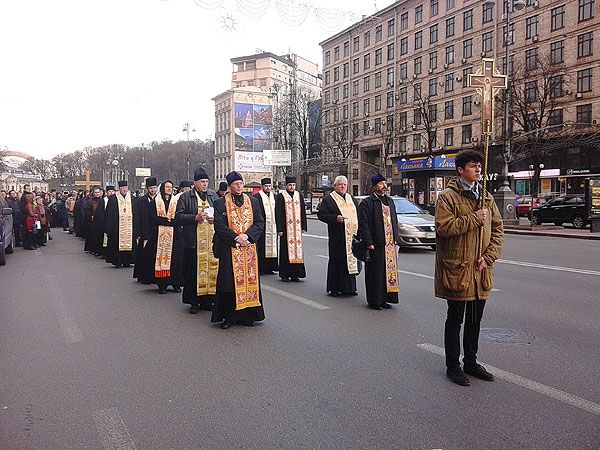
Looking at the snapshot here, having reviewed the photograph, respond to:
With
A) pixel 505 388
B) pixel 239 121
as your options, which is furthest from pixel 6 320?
pixel 239 121

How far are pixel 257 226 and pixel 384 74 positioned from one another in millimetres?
66573

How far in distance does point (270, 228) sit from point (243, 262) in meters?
5.29

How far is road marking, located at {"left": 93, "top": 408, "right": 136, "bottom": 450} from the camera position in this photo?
12.1 feet

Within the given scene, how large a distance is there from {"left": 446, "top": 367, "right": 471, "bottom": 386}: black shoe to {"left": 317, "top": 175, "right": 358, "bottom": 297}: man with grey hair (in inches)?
162

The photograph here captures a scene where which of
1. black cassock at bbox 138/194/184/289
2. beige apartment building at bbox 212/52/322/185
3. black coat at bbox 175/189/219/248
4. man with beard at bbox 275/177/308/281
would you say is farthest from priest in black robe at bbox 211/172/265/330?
beige apartment building at bbox 212/52/322/185

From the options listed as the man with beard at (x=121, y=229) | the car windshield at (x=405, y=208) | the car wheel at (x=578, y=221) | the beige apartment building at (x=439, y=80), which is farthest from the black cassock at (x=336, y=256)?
the beige apartment building at (x=439, y=80)

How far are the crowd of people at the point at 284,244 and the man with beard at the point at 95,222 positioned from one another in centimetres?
89

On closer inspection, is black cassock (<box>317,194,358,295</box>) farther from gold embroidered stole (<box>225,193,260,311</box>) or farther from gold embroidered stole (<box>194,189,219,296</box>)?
gold embroidered stole (<box>225,193,260,311</box>)

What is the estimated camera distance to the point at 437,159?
3055cm

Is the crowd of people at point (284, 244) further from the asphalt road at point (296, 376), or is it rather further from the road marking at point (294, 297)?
the road marking at point (294, 297)

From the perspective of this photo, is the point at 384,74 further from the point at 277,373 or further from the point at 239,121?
the point at 277,373

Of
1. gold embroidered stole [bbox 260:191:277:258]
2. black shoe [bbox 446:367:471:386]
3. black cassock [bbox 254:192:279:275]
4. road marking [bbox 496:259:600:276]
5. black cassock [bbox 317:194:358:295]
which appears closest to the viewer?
black shoe [bbox 446:367:471:386]

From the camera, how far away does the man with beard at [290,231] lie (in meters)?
10.9

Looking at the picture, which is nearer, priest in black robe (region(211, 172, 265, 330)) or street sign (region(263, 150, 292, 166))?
priest in black robe (region(211, 172, 265, 330))
